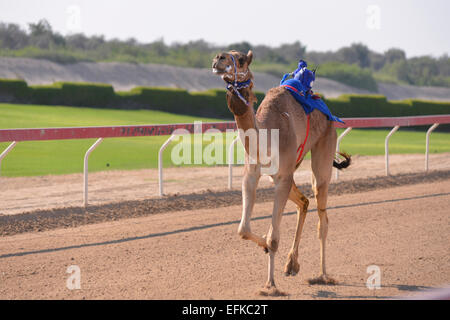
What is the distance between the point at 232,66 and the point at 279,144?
0.87 metres

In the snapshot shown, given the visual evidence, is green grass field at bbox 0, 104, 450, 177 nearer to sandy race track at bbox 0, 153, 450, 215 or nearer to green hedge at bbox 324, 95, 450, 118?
sandy race track at bbox 0, 153, 450, 215

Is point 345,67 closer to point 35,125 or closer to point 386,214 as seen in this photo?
point 35,125

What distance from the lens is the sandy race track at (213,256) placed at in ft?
17.8

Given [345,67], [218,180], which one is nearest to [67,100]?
[218,180]

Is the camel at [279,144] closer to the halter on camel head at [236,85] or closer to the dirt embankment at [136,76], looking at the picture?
the halter on camel head at [236,85]

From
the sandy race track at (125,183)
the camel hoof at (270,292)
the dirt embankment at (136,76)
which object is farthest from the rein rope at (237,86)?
the dirt embankment at (136,76)

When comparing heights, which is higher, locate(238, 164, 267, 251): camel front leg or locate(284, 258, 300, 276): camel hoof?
locate(238, 164, 267, 251): camel front leg

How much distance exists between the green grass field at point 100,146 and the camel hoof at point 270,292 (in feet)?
29.2

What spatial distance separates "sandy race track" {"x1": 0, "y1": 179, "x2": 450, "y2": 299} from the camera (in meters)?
5.43

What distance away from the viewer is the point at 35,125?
66.5ft

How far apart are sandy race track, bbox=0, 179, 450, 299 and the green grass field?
19.7ft

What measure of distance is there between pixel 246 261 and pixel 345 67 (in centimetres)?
5225

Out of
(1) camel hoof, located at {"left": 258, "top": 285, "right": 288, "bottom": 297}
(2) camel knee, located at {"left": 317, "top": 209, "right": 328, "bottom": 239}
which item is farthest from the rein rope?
(2) camel knee, located at {"left": 317, "top": 209, "right": 328, "bottom": 239}

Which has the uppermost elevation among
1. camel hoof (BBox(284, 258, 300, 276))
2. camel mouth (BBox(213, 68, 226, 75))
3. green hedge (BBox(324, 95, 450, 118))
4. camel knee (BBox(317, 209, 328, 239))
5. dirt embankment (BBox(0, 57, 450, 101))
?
dirt embankment (BBox(0, 57, 450, 101))
